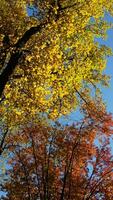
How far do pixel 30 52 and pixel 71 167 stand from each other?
12019mm

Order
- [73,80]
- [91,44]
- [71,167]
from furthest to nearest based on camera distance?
[71,167]
[91,44]
[73,80]

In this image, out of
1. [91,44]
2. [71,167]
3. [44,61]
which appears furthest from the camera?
[71,167]

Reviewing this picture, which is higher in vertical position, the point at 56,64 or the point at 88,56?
the point at 88,56

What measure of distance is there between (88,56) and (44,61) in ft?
12.8

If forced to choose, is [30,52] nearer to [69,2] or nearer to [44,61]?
[44,61]

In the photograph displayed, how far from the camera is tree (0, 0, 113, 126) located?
73.5 feet

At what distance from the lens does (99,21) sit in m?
26.2

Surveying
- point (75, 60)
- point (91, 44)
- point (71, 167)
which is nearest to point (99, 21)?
point (91, 44)

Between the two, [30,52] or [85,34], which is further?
[85,34]

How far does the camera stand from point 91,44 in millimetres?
25750

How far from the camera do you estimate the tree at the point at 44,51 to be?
22.4 meters

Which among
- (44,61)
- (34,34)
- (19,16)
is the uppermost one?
(19,16)

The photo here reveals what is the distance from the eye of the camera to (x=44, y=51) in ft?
73.7

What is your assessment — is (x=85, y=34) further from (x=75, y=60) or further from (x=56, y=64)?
(x=56, y=64)
